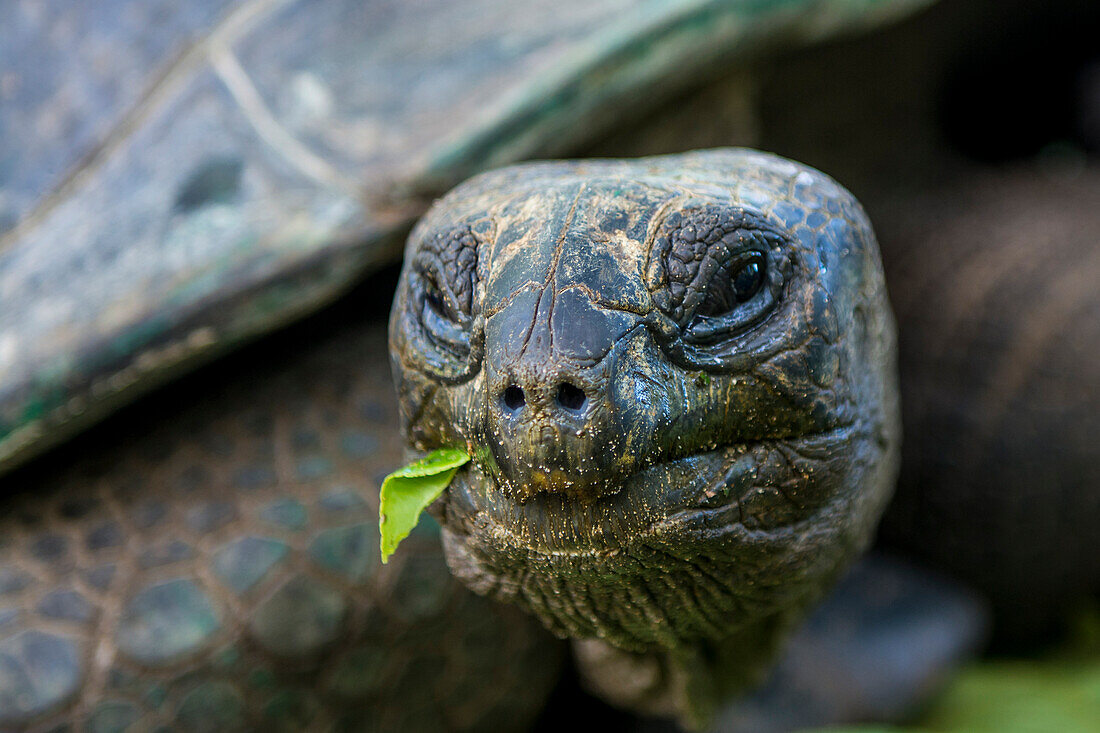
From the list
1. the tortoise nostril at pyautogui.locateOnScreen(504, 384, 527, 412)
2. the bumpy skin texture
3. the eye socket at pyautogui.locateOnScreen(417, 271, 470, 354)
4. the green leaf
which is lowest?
the bumpy skin texture

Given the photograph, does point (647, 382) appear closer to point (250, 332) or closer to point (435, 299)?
point (435, 299)

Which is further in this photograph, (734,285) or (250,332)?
(250,332)

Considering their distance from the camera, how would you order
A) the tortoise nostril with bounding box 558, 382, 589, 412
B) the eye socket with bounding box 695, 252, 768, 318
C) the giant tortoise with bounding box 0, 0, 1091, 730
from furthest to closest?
the giant tortoise with bounding box 0, 0, 1091, 730
the eye socket with bounding box 695, 252, 768, 318
the tortoise nostril with bounding box 558, 382, 589, 412

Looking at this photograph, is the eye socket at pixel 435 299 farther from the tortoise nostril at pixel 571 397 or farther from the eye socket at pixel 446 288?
the tortoise nostril at pixel 571 397

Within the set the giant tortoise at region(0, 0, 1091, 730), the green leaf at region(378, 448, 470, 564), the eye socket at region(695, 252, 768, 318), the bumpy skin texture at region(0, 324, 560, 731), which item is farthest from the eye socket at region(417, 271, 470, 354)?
the bumpy skin texture at region(0, 324, 560, 731)

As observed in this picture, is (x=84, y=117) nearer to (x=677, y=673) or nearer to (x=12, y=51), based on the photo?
(x=12, y=51)

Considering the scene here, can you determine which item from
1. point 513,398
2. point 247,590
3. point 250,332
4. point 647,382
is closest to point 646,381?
point 647,382

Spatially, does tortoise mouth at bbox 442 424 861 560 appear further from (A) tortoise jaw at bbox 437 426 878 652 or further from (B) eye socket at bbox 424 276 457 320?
(B) eye socket at bbox 424 276 457 320
